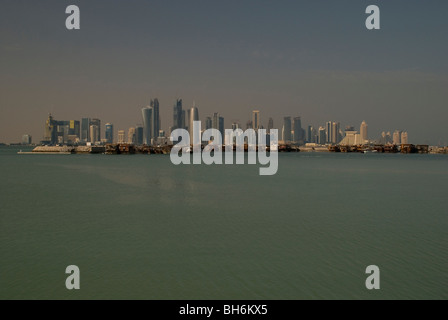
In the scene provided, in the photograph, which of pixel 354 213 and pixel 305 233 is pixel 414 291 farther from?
pixel 354 213

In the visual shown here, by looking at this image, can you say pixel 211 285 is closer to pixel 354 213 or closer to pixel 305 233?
pixel 305 233

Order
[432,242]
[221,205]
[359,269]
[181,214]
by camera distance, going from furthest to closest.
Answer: [221,205] < [181,214] < [432,242] < [359,269]

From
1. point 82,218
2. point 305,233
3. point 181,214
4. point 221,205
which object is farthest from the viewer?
point 221,205

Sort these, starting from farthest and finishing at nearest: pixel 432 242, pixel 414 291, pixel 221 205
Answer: pixel 221 205 → pixel 432 242 → pixel 414 291

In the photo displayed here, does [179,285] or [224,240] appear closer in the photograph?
[179,285]
